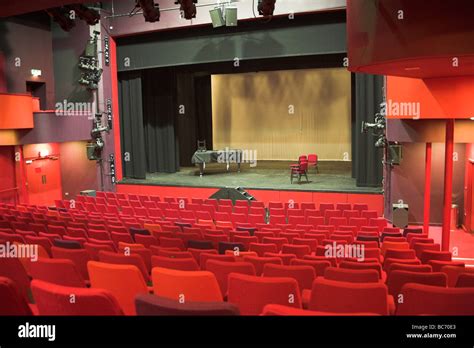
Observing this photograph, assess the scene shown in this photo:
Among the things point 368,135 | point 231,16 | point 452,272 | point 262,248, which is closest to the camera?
point 452,272

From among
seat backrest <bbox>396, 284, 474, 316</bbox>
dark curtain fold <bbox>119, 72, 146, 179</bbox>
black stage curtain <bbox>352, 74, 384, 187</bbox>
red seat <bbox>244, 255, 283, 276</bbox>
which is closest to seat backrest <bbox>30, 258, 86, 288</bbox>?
red seat <bbox>244, 255, 283, 276</bbox>

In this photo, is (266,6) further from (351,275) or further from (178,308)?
(178,308)

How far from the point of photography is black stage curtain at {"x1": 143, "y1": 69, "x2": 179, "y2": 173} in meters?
20.5

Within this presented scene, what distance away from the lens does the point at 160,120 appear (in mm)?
20703

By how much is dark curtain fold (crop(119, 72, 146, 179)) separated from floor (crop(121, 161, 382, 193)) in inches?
25.9

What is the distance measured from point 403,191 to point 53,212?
9785 millimetres

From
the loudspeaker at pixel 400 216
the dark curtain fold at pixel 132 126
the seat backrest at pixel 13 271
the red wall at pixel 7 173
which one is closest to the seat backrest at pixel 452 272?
the seat backrest at pixel 13 271

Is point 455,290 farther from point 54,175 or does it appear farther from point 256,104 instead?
point 256,104

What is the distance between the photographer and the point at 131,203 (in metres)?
12.7

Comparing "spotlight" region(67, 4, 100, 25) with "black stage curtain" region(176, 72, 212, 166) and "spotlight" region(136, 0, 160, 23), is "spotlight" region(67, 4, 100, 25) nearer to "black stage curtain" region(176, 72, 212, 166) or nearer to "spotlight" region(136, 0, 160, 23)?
"spotlight" region(136, 0, 160, 23)

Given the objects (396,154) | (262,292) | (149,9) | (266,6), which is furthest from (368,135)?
(262,292)

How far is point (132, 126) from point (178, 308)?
17.8 m
